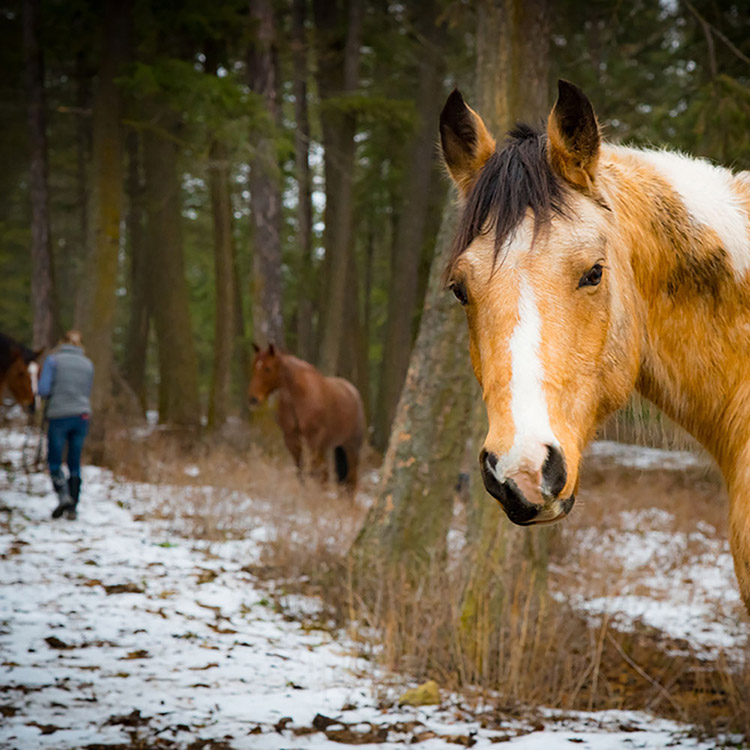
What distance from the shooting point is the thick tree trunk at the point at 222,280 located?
1706cm

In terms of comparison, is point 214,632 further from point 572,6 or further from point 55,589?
point 572,6

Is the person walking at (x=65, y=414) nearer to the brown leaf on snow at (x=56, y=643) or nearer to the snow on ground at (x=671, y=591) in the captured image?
the brown leaf on snow at (x=56, y=643)

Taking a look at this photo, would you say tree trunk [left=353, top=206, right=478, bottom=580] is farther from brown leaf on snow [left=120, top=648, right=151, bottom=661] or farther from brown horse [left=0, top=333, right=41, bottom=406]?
brown horse [left=0, top=333, right=41, bottom=406]

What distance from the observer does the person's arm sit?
29.3 feet

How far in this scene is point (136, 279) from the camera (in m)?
22.5

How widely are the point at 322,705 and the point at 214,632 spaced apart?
4.65 feet

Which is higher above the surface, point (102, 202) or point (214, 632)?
point (102, 202)

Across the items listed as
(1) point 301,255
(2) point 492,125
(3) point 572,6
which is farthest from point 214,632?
(1) point 301,255

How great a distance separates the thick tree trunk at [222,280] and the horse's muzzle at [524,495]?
48.1 feet

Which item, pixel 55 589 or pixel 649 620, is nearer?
pixel 55 589

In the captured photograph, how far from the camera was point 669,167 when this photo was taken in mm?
3125

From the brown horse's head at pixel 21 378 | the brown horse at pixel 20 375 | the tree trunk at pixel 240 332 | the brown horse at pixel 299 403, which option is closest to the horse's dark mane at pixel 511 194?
the brown horse at pixel 299 403

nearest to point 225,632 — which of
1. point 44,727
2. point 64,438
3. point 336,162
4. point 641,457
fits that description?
point 44,727

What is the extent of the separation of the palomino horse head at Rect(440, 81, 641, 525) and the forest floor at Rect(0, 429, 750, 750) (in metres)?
0.54
